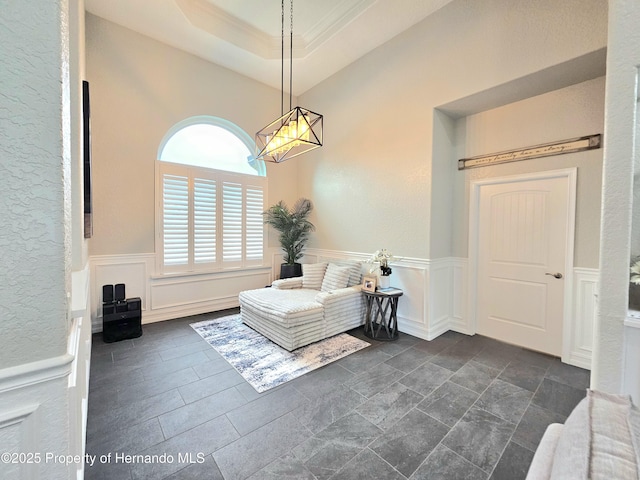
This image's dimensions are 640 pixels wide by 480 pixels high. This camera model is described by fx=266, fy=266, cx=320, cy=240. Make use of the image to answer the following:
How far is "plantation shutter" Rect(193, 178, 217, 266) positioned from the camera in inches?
171

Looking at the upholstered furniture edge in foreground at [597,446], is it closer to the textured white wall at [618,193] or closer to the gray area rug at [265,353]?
the textured white wall at [618,193]

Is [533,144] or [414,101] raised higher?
[414,101]

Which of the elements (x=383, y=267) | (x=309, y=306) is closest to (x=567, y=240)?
(x=383, y=267)

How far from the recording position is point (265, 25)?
13.1ft

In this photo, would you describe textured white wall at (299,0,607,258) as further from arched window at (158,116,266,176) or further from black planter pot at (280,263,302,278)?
arched window at (158,116,266,176)

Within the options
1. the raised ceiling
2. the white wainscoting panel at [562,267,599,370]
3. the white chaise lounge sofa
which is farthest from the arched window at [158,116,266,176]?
the white wainscoting panel at [562,267,599,370]

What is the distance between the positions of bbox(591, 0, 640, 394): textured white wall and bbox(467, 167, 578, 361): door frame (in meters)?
1.70

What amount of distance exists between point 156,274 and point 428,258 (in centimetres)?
396

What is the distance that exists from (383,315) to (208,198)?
10.9ft

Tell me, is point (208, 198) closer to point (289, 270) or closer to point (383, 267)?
point (289, 270)

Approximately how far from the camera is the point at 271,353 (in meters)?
3.02

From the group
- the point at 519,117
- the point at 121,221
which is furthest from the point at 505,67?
the point at 121,221

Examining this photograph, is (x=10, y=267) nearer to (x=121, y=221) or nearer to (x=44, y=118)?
(x=44, y=118)

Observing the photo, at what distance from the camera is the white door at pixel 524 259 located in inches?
118
